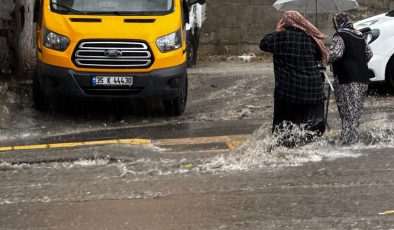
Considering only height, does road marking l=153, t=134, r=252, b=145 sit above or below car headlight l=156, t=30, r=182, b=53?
below

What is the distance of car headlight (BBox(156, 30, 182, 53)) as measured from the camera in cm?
857

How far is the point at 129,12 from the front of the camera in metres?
8.81

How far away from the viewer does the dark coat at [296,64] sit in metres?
6.35

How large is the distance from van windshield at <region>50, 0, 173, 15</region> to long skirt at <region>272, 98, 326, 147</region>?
3.01m

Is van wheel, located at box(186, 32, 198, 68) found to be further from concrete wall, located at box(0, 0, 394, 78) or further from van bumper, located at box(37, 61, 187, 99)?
van bumper, located at box(37, 61, 187, 99)

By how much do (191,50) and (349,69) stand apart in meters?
7.89

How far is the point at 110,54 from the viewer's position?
331 inches

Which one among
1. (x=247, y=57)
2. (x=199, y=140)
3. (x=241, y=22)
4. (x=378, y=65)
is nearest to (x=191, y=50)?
(x=247, y=57)

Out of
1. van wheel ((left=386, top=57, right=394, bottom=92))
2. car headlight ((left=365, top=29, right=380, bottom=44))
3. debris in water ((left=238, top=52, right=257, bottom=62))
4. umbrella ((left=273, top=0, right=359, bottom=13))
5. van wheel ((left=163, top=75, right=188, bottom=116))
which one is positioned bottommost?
debris in water ((left=238, top=52, right=257, bottom=62))

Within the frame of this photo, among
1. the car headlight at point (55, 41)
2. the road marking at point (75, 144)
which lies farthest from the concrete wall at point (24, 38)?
the road marking at point (75, 144)

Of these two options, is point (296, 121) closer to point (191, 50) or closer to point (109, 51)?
point (109, 51)

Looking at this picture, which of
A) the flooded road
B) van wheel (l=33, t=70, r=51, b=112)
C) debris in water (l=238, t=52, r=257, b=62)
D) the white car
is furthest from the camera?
debris in water (l=238, t=52, r=257, b=62)

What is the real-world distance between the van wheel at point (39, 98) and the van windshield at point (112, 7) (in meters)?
1.13

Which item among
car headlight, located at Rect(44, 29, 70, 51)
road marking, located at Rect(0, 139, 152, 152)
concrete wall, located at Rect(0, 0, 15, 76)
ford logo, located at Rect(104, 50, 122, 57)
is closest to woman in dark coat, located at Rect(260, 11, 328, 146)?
road marking, located at Rect(0, 139, 152, 152)
